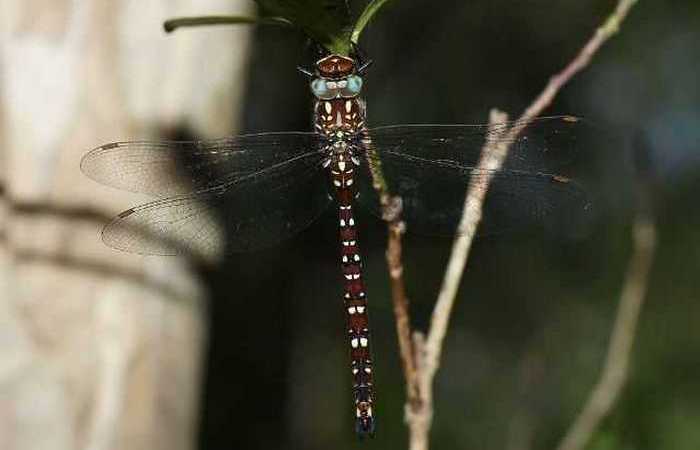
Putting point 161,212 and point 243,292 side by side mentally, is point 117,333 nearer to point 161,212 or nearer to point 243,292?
point 161,212

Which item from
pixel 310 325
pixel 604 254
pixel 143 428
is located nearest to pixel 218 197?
pixel 143 428

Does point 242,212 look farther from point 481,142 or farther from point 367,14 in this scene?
point 367,14

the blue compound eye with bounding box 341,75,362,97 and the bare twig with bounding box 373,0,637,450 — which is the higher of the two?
the blue compound eye with bounding box 341,75,362,97

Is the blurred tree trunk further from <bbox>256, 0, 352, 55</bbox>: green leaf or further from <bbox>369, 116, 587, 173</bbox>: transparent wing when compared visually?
<bbox>256, 0, 352, 55</bbox>: green leaf

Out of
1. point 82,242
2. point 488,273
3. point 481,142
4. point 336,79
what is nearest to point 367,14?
point 336,79

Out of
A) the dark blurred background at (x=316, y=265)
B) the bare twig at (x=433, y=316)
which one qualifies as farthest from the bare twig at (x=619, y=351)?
the bare twig at (x=433, y=316)

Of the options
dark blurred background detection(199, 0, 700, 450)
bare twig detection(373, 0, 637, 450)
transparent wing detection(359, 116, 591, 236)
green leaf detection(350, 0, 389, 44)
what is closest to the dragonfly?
transparent wing detection(359, 116, 591, 236)
